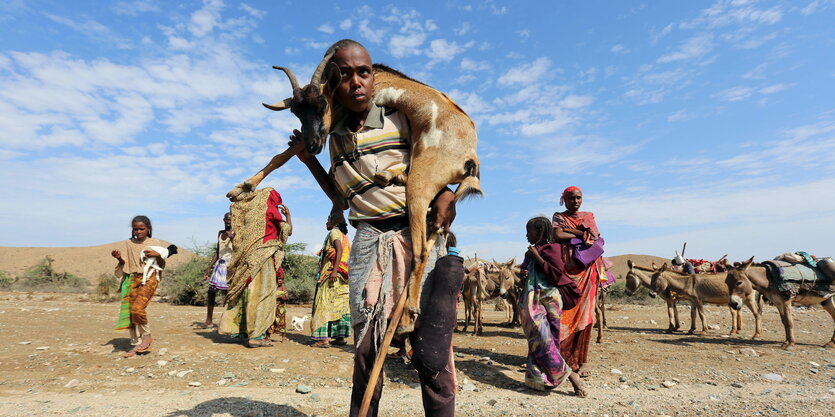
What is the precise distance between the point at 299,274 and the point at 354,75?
16.4 metres

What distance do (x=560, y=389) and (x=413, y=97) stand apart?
4.55m

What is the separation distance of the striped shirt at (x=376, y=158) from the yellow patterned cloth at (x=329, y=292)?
5.39 m

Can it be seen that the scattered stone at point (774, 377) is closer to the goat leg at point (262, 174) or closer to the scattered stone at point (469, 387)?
the scattered stone at point (469, 387)

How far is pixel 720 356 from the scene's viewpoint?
24.5 ft

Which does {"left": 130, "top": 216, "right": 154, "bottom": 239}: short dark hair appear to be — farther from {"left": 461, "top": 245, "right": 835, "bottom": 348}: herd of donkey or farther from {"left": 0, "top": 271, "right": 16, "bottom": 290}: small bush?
{"left": 0, "top": 271, "right": 16, "bottom": 290}: small bush

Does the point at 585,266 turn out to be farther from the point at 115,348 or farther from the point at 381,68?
the point at 115,348

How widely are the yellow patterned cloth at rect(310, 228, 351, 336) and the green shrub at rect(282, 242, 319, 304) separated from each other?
29.1 ft

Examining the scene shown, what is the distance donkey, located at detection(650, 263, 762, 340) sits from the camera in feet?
34.6

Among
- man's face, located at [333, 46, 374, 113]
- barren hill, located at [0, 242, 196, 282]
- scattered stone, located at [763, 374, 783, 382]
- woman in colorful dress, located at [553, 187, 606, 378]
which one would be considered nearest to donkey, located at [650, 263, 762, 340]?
scattered stone, located at [763, 374, 783, 382]

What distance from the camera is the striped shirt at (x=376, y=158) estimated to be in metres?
2.06

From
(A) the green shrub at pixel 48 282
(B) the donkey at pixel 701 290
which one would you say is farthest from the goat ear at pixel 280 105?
(A) the green shrub at pixel 48 282

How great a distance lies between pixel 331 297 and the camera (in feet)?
24.1

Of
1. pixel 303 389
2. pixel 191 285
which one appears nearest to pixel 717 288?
pixel 303 389

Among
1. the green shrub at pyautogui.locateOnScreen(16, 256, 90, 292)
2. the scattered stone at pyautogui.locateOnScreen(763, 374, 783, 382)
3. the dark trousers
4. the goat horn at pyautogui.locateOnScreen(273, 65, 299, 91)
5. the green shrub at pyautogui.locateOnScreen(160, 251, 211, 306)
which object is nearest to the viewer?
the goat horn at pyautogui.locateOnScreen(273, 65, 299, 91)
